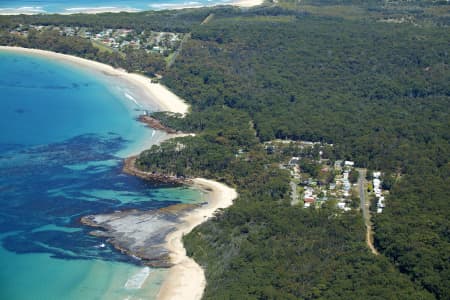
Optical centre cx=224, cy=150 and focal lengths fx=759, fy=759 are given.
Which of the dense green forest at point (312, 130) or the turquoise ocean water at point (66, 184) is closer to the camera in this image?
the dense green forest at point (312, 130)

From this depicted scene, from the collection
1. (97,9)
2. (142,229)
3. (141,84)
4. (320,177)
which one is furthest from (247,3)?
(142,229)

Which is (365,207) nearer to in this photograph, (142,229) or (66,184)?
(142,229)

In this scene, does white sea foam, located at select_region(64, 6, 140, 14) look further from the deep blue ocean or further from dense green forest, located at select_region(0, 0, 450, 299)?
dense green forest, located at select_region(0, 0, 450, 299)

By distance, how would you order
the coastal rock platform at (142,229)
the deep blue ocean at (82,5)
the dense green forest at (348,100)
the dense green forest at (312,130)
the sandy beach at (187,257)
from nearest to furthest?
the dense green forest at (312,130) < the sandy beach at (187,257) < the dense green forest at (348,100) < the coastal rock platform at (142,229) < the deep blue ocean at (82,5)

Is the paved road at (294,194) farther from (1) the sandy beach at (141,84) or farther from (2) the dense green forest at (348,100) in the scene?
(1) the sandy beach at (141,84)

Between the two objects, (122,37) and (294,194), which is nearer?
(294,194)

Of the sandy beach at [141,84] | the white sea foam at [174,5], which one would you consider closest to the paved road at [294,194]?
the sandy beach at [141,84]
